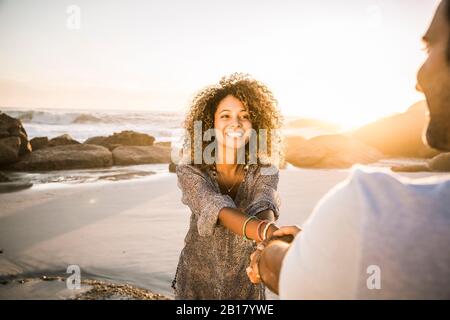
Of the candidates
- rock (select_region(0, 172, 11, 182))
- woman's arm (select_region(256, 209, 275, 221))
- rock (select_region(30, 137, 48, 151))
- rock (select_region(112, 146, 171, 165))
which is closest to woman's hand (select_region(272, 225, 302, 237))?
woman's arm (select_region(256, 209, 275, 221))

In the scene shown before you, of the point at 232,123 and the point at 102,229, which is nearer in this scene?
the point at 232,123

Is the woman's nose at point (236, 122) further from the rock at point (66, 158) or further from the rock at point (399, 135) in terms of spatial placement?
the rock at point (399, 135)

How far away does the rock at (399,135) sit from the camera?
11.7 metres

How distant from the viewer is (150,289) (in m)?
3.66

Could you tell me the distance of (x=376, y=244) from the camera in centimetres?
74

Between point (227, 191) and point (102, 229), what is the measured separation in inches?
143

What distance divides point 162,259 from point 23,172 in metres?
7.94

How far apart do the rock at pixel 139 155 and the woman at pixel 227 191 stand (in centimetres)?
926

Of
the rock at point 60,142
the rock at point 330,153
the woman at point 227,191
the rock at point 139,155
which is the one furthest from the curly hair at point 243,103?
the rock at point 60,142

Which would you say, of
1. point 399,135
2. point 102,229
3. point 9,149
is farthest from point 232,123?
point 399,135

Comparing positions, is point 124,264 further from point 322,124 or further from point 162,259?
point 322,124

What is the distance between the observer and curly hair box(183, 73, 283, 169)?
9.02ft

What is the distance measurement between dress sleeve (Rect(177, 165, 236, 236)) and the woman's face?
480 millimetres

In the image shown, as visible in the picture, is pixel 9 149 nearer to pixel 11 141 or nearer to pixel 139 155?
pixel 11 141
